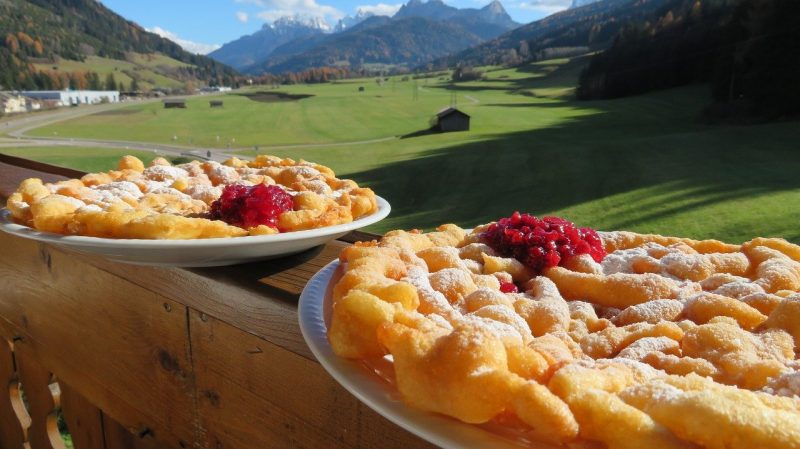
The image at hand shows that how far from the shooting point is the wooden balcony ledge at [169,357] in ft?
3.21

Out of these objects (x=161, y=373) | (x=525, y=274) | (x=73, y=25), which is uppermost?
(x=73, y=25)

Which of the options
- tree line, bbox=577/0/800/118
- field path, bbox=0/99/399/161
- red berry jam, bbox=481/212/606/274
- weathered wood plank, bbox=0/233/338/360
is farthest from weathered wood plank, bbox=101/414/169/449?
tree line, bbox=577/0/800/118

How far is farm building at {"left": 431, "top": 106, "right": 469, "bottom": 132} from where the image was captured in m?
39.2

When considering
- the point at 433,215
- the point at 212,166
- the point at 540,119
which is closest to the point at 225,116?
the point at 540,119

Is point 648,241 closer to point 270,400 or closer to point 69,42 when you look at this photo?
point 270,400

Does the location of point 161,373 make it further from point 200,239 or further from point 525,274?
point 525,274

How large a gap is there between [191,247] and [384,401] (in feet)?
2.11

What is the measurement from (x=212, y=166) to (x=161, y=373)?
0.76 meters

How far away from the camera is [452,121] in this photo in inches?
1564

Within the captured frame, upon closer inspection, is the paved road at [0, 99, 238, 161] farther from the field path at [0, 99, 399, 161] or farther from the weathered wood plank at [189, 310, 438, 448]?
the weathered wood plank at [189, 310, 438, 448]

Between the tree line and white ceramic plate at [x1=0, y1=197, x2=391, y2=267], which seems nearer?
white ceramic plate at [x1=0, y1=197, x2=391, y2=267]

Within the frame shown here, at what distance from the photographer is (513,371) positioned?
1.89 ft

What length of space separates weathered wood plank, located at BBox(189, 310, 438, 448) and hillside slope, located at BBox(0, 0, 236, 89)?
1188 inches

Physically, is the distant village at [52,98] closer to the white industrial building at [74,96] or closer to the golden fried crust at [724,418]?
the white industrial building at [74,96]
